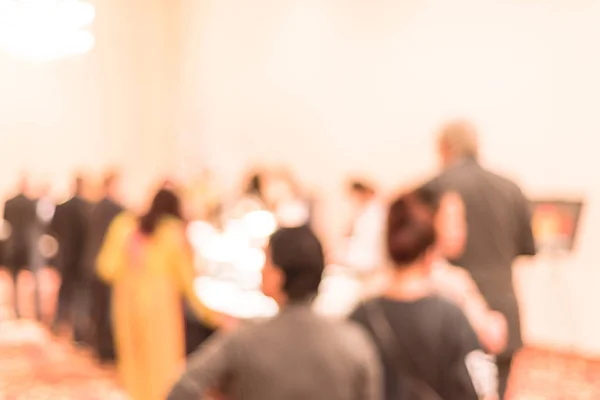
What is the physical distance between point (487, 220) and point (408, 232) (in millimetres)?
1295

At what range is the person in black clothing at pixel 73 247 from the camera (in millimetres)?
6941

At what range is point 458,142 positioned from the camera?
3.05m

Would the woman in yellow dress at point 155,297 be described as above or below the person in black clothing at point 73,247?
above

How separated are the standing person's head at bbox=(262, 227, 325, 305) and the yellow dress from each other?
2038 millimetres

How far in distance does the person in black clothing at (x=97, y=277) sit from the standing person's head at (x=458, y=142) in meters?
3.74

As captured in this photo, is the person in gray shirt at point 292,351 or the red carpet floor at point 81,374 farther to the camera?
the red carpet floor at point 81,374

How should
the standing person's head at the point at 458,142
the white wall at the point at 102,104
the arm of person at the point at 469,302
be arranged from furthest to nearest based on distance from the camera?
the white wall at the point at 102,104
the standing person's head at the point at 458,142
the arm of person at the point at 469,302

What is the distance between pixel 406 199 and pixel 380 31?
22.1 ft

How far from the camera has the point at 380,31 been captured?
8.32 meters

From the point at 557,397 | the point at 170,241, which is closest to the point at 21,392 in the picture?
the point at 170,241

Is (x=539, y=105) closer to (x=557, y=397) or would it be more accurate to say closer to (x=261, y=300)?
(x=557, y=397)

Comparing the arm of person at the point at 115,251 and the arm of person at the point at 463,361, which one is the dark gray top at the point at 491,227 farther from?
the arm of person at the point at 115,251

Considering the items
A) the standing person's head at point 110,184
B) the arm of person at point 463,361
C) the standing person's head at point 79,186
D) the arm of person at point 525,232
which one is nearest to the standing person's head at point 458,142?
the arm of person at point 525,232

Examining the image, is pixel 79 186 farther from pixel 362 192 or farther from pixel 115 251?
pixel 115 251
